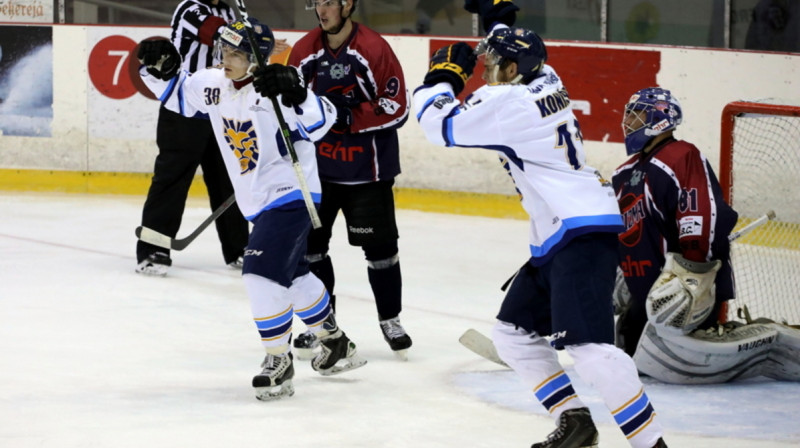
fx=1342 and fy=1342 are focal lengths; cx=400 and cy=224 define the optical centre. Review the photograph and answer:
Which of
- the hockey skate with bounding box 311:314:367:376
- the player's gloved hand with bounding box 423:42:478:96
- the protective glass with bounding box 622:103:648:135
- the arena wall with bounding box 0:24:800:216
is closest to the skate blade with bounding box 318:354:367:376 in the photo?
the hockey skate with bounding box 311:314:367:376

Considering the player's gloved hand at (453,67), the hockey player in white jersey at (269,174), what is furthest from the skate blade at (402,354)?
the player's gloved hand at (453,67)

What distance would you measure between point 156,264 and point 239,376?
1.66m

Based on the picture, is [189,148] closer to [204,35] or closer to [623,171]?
[204,35]

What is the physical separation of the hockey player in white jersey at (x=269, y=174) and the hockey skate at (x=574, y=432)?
3.01 feet

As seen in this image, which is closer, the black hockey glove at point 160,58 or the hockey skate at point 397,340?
the black hockey glove at point 160,58

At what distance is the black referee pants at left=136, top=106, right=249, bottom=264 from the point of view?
18.6 feet

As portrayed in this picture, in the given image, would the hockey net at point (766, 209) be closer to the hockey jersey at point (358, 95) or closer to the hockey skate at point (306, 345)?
the hockey jersey at point (358, 95)

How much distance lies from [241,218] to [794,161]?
7.88 feet

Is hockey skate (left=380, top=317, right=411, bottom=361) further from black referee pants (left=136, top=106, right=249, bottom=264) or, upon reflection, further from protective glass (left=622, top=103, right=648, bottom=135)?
black referee pants (left=136, top=106, right=249, bottom=264)

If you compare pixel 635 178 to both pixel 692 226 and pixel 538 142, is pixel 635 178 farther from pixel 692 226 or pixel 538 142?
pixel 538 142

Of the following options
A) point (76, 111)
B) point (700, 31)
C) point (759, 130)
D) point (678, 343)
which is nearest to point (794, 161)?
point (759, 130)

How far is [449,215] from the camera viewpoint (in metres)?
7.11

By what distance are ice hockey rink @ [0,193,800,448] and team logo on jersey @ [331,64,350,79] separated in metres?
0.90

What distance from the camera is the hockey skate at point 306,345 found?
4.29 metres
